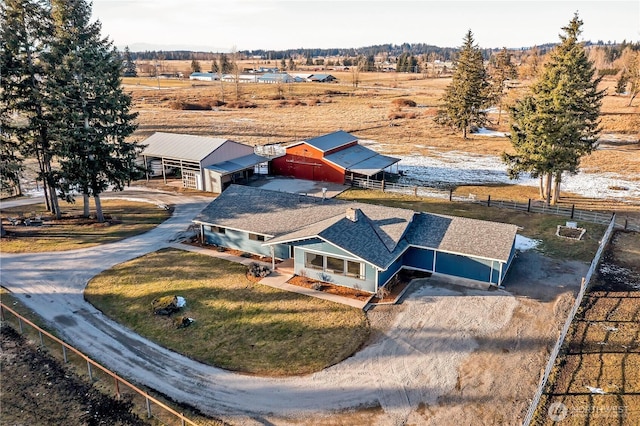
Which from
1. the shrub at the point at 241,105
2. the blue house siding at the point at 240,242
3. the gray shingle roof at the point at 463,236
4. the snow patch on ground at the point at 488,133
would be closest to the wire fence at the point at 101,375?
the blue house siding at the point at 240,242

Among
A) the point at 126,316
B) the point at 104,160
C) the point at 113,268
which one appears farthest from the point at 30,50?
the point at 126,316

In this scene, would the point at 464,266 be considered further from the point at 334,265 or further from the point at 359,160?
the point at 359,160

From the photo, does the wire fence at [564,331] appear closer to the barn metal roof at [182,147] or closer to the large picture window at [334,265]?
the large picture window at [334,265]

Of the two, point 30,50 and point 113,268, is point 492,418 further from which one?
point 30,50

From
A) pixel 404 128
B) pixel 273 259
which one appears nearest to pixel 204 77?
pixel 404 128

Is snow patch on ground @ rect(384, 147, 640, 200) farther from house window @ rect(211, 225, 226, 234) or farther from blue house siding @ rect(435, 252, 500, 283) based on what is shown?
house window @ rect(211, 225, 226, 234)
